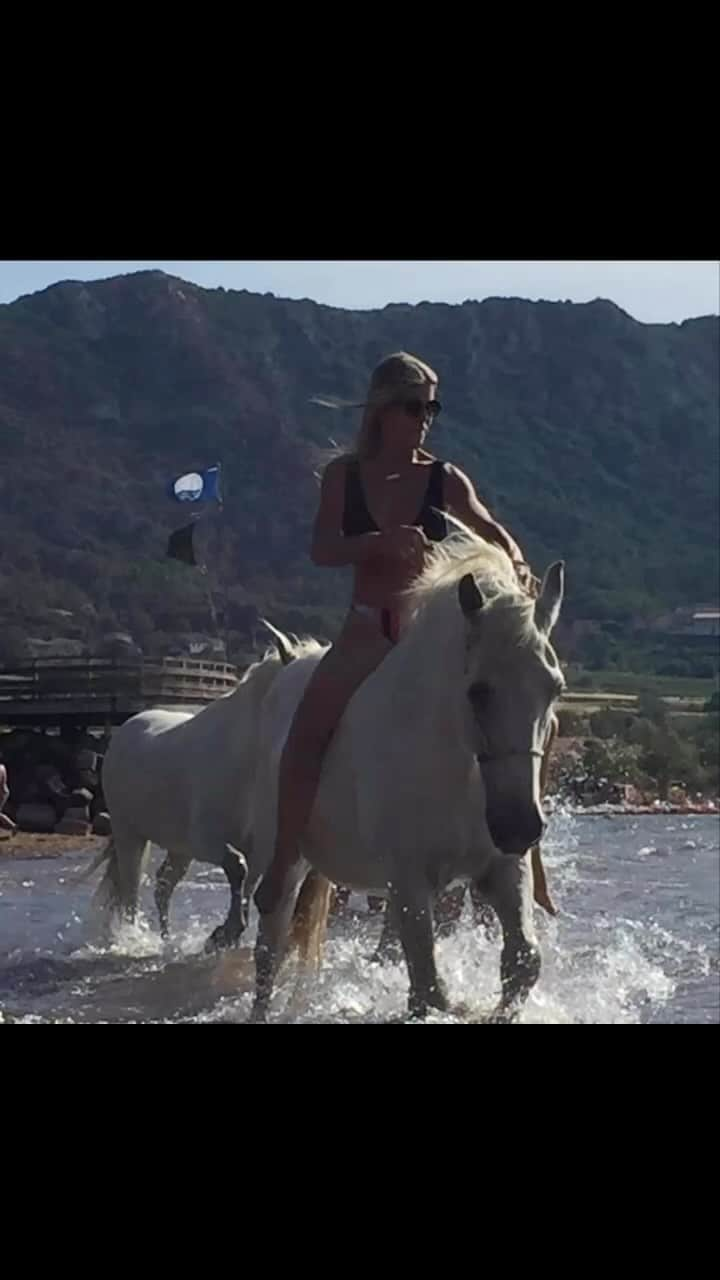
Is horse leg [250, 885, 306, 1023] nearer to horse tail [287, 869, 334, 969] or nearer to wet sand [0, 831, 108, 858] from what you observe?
horse tail [287, 869, 334, 969]

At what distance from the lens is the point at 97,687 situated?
1492cm

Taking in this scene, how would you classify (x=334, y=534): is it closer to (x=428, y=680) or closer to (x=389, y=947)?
(x=428, y=680)

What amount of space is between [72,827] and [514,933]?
1144cm

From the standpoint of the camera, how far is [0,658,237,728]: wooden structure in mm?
13312

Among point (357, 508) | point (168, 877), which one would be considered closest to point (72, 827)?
point (168, 877)

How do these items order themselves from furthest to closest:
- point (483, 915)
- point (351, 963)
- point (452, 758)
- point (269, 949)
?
1. point (351, 963)
2. point (269, 949)
3. point (483, 915)
4. point (452, 758)

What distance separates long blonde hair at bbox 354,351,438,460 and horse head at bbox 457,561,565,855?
2.76 ft

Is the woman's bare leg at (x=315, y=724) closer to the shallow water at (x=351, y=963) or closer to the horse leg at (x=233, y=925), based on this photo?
the shallow water at (x=351, y=963)

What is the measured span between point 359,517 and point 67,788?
11.9m

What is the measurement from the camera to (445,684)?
14.5ft
